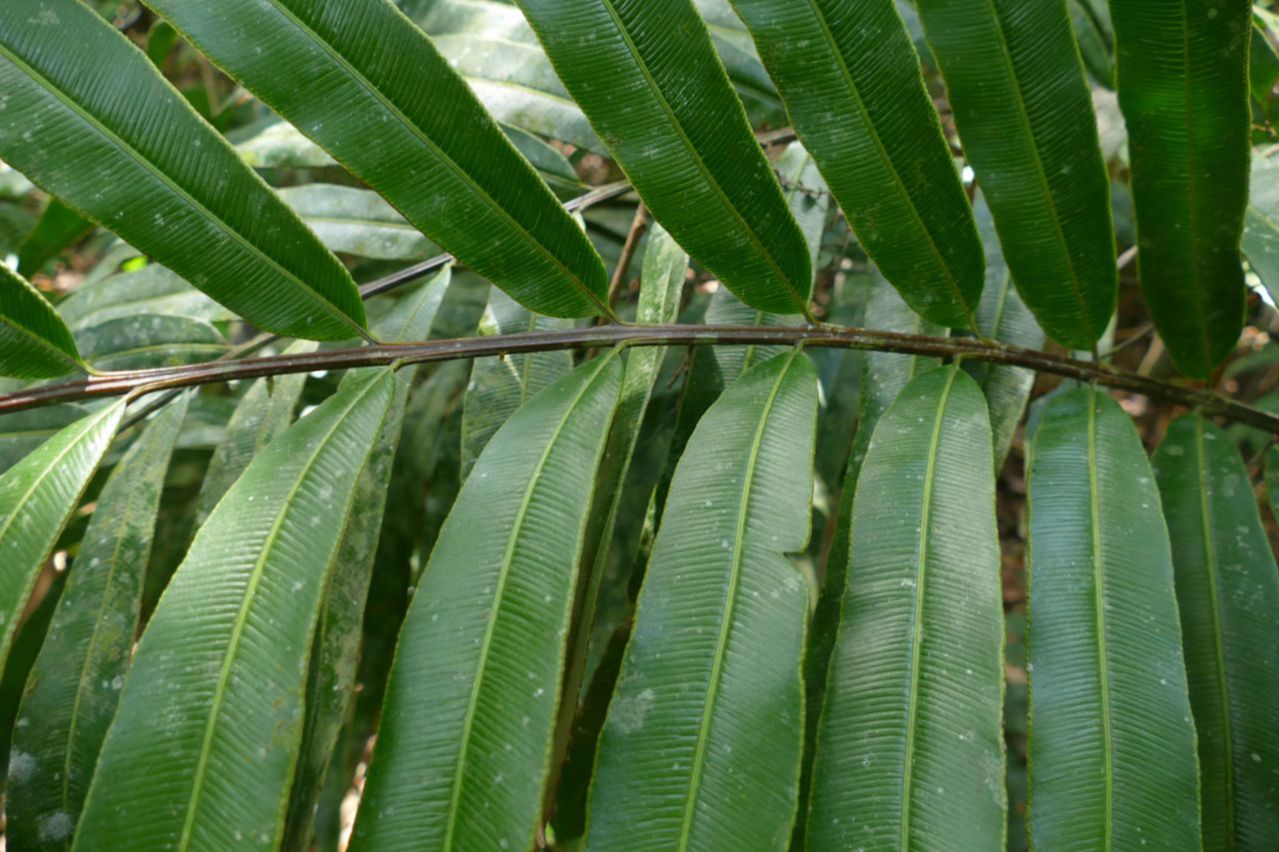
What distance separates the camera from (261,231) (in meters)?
0.81

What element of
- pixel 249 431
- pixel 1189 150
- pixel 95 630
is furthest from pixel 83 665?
pixel 1189 150

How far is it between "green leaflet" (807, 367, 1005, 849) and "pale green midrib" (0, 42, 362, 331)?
541 millimetres

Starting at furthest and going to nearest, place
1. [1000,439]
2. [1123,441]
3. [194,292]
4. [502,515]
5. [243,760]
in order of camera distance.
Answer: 1. [194,292]
2. [1000,439]
3. [1123,441]
4. [502,515]
5. [243,760]

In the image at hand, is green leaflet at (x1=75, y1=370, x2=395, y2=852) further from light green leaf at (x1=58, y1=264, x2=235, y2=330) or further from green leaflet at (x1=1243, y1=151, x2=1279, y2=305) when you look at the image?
green leaflet at (x1=1243, y1=151, x2=1279, y2=305)

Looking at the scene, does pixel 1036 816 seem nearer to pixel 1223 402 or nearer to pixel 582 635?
pixel 582 635

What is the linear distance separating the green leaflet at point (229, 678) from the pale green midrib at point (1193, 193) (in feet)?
2.67

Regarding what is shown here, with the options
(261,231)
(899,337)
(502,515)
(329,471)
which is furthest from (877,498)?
(261,231)

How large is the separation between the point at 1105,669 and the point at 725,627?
311 millimetres

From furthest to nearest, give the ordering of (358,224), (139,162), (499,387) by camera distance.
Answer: (358,224)
(499,387)
(139,162)

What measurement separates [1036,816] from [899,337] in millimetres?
465

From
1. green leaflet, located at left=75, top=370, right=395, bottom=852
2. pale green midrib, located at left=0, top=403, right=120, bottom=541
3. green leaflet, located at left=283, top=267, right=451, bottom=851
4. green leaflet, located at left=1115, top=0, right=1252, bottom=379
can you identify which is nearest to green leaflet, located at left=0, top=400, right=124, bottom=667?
pale green midrib, located at left=0, top=403, right=120, bottom=541

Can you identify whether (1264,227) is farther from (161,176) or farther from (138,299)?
(138,299)

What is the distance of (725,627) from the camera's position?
0.71 meters

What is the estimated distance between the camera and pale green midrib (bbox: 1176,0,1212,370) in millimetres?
815
